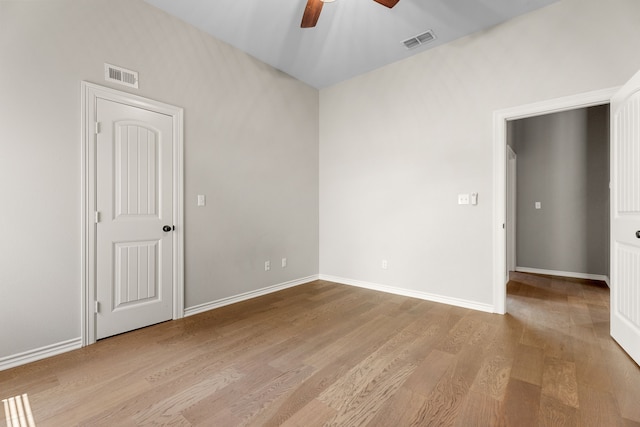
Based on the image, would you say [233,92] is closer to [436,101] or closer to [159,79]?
[159,79]

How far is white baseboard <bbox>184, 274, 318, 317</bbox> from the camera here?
3.27 m

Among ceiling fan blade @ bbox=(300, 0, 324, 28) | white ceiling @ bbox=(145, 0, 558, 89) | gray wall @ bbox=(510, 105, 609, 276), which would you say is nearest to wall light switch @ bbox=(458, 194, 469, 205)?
white ceiling @ bbox=(145, 0, 558, 89)

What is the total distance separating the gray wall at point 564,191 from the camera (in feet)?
15.7

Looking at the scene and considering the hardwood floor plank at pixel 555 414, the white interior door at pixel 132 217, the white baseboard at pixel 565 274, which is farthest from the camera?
the white baseboard at pixel 565 274

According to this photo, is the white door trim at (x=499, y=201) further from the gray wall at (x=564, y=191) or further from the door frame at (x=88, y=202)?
the door frame at (x=88, y=202)

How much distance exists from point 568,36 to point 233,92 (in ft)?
11.4

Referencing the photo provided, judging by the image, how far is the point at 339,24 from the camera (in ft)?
10.5

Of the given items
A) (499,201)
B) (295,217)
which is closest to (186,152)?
(295,217)

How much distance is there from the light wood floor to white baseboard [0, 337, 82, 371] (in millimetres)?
67

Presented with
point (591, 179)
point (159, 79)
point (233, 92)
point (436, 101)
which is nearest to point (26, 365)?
point (159, 79)

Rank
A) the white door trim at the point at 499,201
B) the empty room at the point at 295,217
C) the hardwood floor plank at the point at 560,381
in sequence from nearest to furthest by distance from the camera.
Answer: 1. the hardwood floor plank at the point at 560,381
2. the empty room at the point at 295,217
3. the white door trim at the point at 499,201

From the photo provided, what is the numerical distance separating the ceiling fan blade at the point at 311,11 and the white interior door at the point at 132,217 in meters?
1.65

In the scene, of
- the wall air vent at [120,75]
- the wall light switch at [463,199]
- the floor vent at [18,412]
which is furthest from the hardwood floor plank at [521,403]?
the wall air vent at [120,75]

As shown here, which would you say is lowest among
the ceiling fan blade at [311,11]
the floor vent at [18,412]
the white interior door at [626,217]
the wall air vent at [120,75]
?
the floor vent at [18,412]
